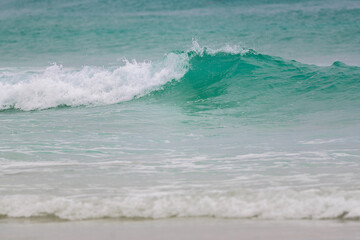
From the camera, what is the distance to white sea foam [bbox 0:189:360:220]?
159 inches

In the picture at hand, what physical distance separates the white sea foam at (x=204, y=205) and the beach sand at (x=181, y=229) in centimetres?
10

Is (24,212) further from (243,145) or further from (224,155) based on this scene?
(243,145)

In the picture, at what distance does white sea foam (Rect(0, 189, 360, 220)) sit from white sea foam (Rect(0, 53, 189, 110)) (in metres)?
8.43

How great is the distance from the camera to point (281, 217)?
13.1ft

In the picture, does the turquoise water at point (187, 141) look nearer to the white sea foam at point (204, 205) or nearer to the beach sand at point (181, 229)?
the white sea foam at point (204, 205)

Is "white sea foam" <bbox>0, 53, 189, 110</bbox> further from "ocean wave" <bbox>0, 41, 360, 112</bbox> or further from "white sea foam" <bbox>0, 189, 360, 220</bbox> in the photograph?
"white sea foam" <bbox>0, 189, 360, 220</bbox>

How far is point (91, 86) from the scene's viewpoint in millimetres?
14242

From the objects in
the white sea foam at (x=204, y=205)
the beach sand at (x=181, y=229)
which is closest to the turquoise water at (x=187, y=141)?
the white sea foam at (x=204, y=205)

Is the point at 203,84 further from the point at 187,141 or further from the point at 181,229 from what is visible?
the point at 181,229

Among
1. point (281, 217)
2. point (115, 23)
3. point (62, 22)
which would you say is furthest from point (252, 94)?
point (62, 22)

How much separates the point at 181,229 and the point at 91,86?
10.8 meters

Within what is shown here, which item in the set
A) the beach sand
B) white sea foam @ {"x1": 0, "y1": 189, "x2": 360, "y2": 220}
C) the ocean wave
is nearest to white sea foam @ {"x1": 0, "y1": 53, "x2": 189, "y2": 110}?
the ocean wave

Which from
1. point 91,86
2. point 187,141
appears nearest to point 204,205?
point 187,141

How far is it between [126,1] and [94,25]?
5.36m
